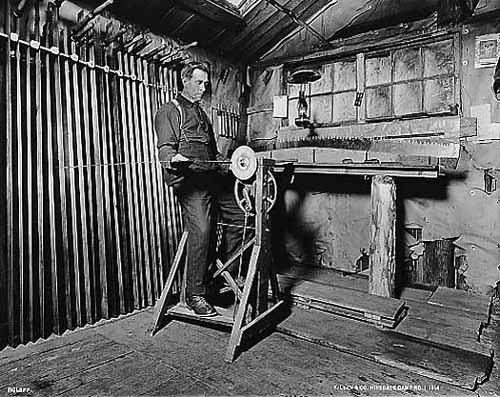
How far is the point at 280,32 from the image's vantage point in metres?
4.25

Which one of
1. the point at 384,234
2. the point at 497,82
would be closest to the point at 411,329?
the point at 384,234

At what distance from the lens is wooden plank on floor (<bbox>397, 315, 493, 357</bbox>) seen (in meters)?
2.32

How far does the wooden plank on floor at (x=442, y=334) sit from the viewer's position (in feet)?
7.63

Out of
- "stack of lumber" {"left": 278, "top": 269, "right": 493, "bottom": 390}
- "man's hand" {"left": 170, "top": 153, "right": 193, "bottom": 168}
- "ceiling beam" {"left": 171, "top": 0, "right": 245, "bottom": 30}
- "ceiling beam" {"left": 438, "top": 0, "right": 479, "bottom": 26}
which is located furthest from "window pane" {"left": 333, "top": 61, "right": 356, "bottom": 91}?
"man's hand" {"left": 170, "top": 153, "right": 193, "bottom": 168}

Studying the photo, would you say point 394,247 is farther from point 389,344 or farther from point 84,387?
point 84,387

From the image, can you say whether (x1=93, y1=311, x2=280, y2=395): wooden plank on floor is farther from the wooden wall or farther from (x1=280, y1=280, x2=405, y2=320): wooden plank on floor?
the wooden wall

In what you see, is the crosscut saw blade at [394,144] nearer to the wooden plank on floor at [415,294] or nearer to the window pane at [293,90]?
the window pane at [293,90]

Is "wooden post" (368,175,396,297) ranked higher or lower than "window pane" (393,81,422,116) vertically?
lower

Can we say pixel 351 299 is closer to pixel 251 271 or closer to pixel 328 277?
pixel 328 277

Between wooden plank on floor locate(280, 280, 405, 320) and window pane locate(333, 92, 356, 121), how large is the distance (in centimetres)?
174

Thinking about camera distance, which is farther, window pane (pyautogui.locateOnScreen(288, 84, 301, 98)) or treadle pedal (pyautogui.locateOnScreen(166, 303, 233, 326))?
window pane (pyautogui.locateOnScreen(288, 84, 301, 98))

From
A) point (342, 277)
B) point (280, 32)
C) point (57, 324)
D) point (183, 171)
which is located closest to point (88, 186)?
point (183, 171)

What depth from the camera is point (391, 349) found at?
2.28 metres

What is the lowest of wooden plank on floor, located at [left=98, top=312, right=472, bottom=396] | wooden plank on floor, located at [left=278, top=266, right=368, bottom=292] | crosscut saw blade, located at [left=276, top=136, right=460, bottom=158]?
wooden plank on floor, located at [left=98, top=312, right=472, bottom=396]
